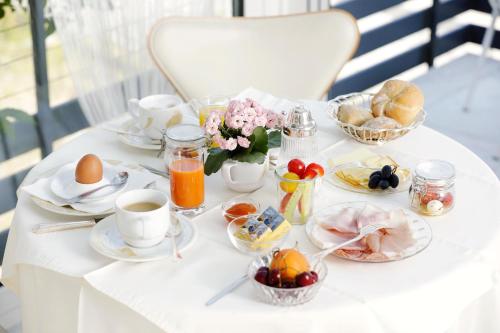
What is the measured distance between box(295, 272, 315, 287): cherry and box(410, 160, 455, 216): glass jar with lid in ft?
1.38

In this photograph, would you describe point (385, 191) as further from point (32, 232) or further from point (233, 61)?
point (233, 61)

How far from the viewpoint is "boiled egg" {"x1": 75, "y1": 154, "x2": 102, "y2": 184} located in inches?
72.9

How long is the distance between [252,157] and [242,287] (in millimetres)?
374

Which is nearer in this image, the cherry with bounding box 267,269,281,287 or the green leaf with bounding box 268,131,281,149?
the cherry with bounding box 267,269,281,287

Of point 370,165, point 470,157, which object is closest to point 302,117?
point 370,165

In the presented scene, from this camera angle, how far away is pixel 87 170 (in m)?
1.85

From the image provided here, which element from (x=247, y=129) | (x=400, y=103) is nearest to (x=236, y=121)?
(x=247, y=129)

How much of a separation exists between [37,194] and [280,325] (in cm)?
69

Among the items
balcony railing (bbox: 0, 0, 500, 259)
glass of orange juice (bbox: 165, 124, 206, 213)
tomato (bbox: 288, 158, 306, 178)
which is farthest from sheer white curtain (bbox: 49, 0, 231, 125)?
tomato (bbox: 288, 158, 306, 178)

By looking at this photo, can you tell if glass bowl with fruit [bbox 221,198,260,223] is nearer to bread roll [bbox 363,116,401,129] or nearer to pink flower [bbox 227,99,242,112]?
pink flower [bbox 227,99,242,112]

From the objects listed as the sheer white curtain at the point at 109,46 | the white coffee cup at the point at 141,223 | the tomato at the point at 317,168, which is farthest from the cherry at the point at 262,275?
the sheer white curtain at the point at 109,46

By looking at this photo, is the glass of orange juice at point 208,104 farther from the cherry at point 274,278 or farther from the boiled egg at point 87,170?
the cherry at point 274,278

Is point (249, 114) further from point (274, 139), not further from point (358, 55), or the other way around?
point (358, 55)

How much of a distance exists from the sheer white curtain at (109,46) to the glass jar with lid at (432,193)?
5.39 ft
